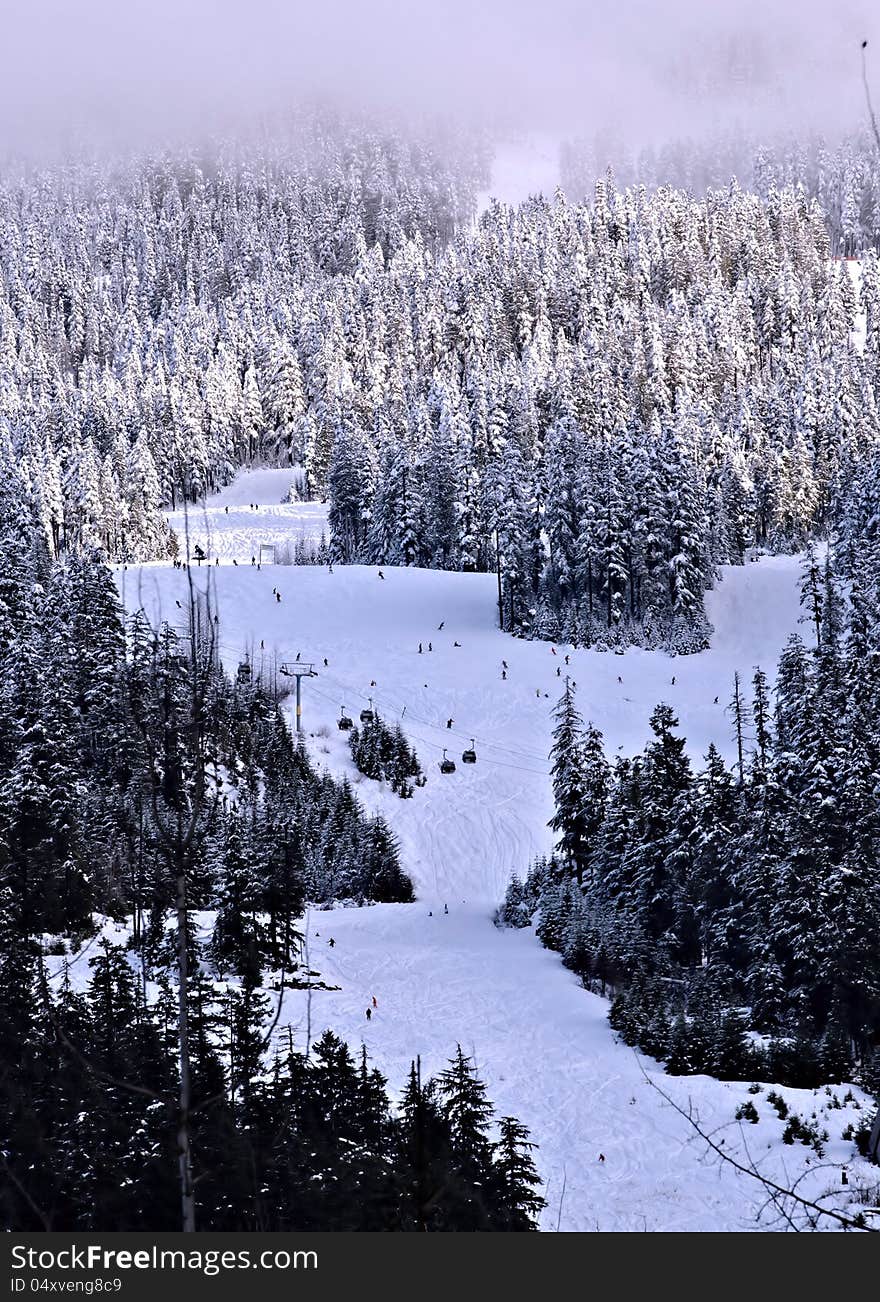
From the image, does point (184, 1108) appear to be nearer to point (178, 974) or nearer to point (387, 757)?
point (178, 974)

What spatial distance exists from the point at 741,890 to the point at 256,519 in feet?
325

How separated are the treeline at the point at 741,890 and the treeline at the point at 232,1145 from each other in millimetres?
11802

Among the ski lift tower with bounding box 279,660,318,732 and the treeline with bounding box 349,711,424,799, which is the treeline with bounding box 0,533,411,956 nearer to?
the treeline with bounding box 349,711,424,799

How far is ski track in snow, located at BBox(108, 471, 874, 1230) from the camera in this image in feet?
75.0

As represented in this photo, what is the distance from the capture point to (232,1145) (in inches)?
563

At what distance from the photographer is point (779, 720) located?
47.9 m

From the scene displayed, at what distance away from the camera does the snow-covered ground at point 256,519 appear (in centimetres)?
11812

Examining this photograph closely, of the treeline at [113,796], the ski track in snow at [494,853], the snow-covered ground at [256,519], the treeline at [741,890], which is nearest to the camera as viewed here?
the ski track in snow at [494,853]

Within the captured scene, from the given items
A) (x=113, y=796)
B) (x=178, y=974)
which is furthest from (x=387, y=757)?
(x=178, y=974)

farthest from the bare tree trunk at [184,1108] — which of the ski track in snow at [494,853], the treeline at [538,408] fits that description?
the treeline at [538,408]

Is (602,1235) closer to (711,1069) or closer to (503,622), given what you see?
(711,1069)

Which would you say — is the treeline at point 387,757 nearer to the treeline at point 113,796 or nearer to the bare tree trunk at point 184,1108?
the treeline at point 113,796

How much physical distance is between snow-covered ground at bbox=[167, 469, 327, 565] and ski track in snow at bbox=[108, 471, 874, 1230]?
939 inches

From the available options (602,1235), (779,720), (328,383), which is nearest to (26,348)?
(328,383)
